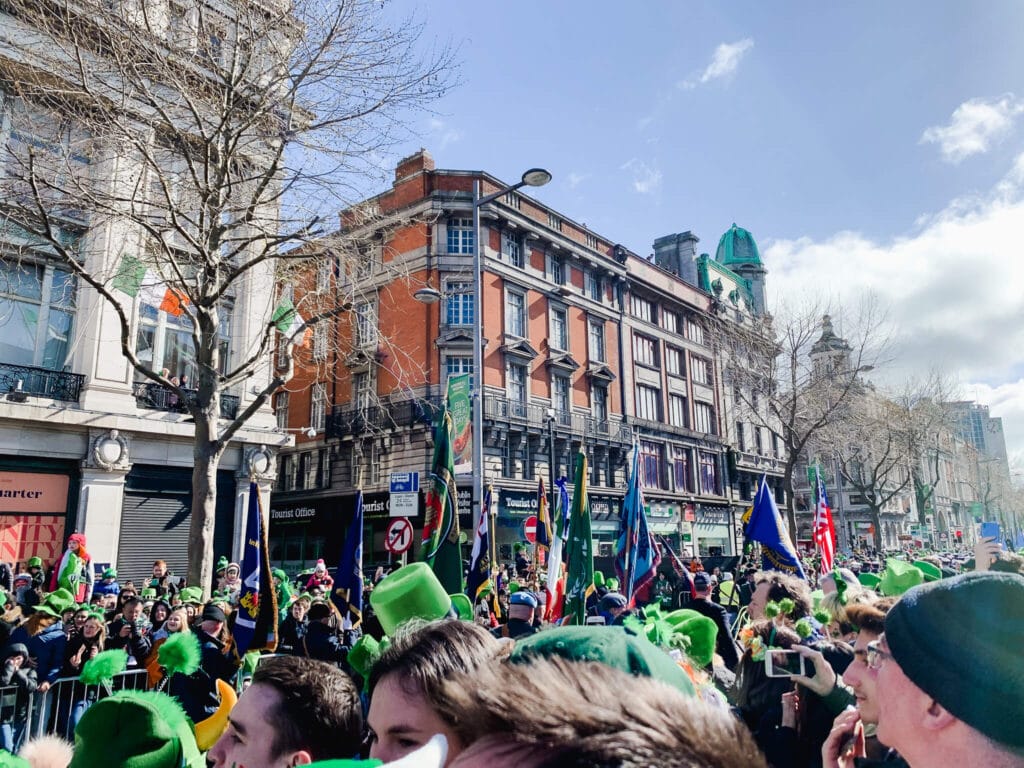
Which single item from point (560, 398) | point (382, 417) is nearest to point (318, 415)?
point (382, 417)

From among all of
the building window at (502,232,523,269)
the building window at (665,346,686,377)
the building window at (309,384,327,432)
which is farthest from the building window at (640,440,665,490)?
the building window at (309,384,327,432)

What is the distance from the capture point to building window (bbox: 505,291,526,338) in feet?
107

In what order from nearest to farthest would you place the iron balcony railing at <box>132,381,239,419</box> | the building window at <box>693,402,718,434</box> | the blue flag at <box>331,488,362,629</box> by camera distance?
the blue flag at <box>331,488,362,629</box>, the iron balcony railing at <box>132,381,239,419</box>, the building window at <box>693,402,718,434</box>

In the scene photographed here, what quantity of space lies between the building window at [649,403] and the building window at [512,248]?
1113cm

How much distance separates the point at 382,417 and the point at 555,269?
1204cm

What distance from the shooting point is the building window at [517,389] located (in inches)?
1233

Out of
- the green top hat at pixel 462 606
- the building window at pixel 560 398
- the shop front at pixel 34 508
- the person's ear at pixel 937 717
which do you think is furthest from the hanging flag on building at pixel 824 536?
the building window at pixel 560 398

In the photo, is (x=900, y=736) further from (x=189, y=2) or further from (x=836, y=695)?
(x=189, y=2)

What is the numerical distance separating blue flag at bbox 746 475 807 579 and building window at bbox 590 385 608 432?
26.0 metres

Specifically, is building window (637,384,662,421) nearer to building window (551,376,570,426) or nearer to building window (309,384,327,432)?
building window (551,376,570,426)

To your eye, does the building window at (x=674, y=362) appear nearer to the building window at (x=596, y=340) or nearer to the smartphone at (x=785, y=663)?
the building window at (x=596, y=340)

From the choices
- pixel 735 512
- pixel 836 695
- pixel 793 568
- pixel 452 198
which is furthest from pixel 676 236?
pixel 836 695

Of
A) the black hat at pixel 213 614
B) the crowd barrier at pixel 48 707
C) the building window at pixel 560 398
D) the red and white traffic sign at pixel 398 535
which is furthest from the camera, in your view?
the building window at pixel 560 398

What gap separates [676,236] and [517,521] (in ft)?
92.1
